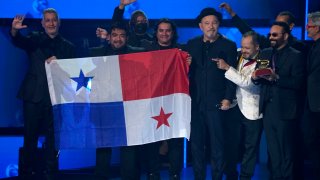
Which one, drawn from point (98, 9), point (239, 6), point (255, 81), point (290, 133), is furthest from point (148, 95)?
point (239, 6)

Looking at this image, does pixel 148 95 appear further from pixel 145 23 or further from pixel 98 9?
pixel 98 9

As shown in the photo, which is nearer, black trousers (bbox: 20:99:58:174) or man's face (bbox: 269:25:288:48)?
man's face (bbox: 269:25:288:48)

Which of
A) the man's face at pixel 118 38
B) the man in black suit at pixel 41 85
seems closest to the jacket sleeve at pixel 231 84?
the man's face at pixel 118 38

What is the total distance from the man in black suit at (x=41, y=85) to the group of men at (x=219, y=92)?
1 centimetres

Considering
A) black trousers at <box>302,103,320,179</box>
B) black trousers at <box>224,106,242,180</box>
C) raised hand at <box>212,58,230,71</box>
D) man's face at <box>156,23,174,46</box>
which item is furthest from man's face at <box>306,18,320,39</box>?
man's face at <box>156,23,174,46</box>

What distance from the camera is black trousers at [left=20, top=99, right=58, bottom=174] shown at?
5.84 meters

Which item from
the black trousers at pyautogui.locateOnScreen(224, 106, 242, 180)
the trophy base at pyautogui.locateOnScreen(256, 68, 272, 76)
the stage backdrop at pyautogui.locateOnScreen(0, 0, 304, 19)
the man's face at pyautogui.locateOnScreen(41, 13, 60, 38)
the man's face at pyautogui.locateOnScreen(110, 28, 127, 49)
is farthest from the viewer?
the stage backdrop at pyautogui.locateOnScreen(0, 0, 304, 19)

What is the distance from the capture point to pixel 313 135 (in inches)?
223

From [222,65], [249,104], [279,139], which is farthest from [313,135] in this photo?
[222,65]

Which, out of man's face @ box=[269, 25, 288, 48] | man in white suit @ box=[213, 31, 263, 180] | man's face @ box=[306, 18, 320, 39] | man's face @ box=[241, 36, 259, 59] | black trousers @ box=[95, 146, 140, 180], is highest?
man's face @ box=[306, 18, 320, 39]

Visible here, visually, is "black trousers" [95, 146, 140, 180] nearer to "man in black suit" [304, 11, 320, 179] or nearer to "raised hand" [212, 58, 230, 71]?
"raised hand" [212, 58, 230, 71]

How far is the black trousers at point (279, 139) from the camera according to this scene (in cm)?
542

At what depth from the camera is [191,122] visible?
5.72m

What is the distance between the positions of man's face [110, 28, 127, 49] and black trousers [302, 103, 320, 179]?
216 centimetres
